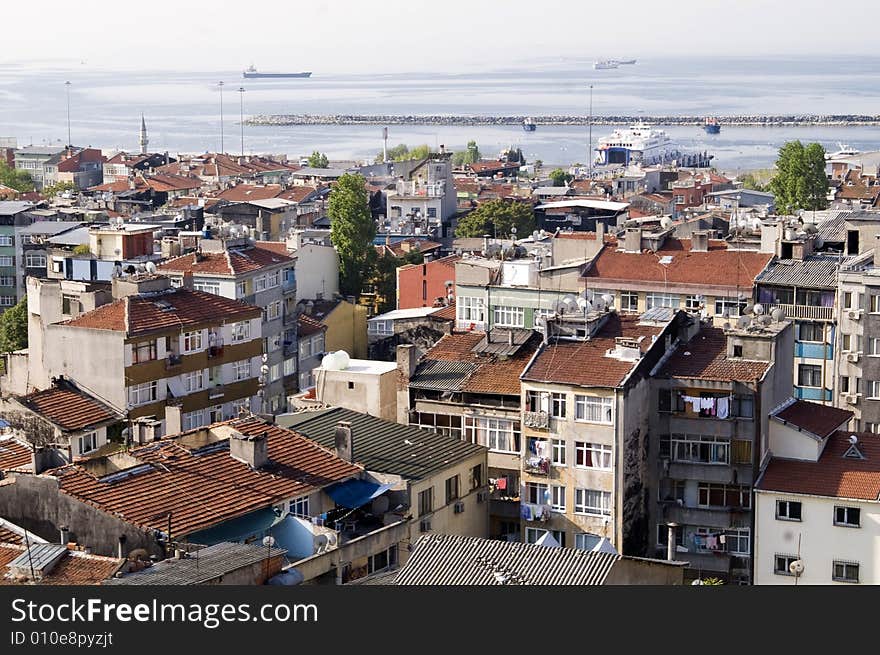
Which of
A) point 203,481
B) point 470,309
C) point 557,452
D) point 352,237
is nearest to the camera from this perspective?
point 203,481

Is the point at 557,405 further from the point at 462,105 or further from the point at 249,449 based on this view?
the point at 462,105

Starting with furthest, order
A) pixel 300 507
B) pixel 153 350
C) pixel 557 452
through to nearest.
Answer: pixel 153 350 < pixel 557 452 < pixel 300 507

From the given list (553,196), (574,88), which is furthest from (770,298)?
(574,88)

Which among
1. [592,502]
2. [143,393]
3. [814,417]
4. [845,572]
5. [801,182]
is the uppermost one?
[801,182]

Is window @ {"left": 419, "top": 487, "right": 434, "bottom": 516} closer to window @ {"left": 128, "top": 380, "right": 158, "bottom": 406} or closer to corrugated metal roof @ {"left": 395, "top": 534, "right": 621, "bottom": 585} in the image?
corrugated metal roof @ {"left": 395, "top": 534, "right": 621, "bottom": 585}

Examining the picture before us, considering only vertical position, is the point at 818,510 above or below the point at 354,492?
below

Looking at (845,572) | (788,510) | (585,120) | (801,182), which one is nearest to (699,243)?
(788,510)

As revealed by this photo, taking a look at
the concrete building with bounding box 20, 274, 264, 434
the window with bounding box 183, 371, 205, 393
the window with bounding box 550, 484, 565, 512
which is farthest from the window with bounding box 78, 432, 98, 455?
the window with bounding box 550, 484, 565, 512

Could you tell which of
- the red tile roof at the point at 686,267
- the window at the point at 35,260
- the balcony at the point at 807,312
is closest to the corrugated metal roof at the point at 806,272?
the balcony at the point at 807,312
